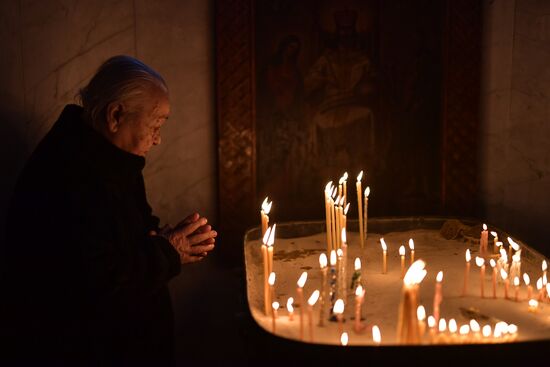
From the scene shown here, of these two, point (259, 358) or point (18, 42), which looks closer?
point (259, 358)

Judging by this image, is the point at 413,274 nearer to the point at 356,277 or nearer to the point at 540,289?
the point at 356,277

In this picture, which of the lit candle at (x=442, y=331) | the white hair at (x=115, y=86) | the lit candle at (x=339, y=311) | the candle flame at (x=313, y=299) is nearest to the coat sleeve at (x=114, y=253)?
the white hair at (x=115, y=86)

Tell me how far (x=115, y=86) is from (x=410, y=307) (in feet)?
5.02

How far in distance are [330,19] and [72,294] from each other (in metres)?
3.09

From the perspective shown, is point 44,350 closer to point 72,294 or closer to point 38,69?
point 72,294

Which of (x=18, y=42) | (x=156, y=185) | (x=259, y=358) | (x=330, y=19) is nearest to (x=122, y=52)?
(x=18, y=42)

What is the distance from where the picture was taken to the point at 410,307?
243 centimetres

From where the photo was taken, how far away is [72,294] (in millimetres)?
2668

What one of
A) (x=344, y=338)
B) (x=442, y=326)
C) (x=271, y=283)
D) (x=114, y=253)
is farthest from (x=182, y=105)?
(x=442, y=326)

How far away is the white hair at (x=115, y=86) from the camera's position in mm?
2881

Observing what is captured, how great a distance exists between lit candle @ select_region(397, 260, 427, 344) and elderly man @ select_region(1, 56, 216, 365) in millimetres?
1066

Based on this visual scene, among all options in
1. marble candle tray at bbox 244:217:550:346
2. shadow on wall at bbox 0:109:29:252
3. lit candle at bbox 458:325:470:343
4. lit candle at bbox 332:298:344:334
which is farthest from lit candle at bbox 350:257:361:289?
shadow on wall at bbox 0:109:29:252

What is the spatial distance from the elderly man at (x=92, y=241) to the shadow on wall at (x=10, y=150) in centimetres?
177

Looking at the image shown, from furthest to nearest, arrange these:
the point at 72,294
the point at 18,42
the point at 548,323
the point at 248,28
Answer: the point at 248,28, the point at 18,42, the point at 548,323, the point at 72,294
